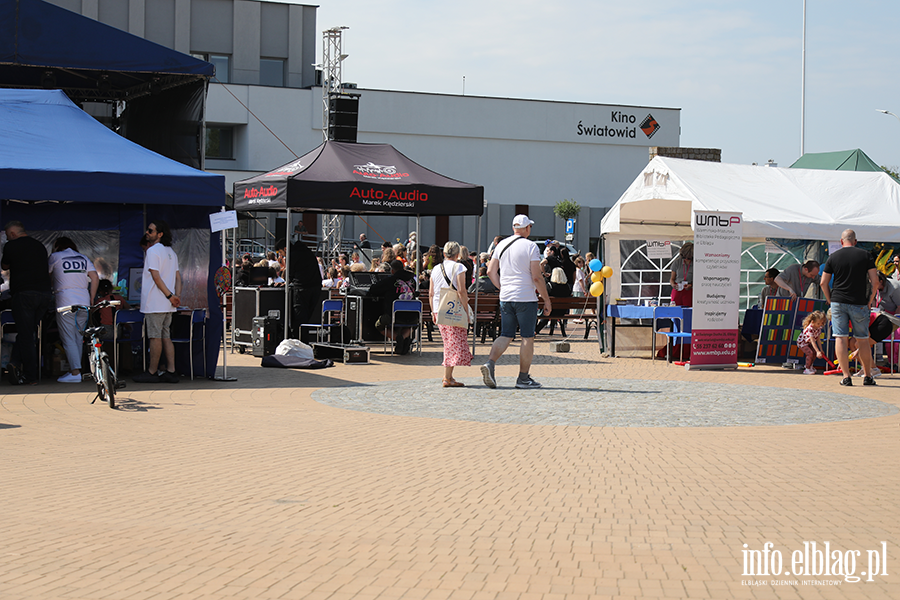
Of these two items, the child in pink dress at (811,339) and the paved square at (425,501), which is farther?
the child in pink dress at (811,339)

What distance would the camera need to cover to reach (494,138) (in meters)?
51.8

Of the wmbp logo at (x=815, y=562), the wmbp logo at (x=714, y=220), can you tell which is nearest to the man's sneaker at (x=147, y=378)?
the wmbp logo at (x=714, y=220)

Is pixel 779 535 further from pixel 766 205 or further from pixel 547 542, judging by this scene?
pixel 766 205

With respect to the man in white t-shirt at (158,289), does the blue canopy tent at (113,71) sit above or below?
above

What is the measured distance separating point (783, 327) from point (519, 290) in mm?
6202

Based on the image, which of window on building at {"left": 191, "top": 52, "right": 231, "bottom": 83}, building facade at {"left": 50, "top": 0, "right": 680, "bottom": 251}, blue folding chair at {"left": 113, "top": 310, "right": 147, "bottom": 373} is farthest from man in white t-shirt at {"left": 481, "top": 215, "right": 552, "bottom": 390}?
window on building at {"left": 191, "top": 52, "right": 231, "bottom": 83}

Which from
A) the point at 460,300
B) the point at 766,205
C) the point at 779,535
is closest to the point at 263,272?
the point at 460,300

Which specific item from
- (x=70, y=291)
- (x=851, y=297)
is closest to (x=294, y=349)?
(x=70, y=291)

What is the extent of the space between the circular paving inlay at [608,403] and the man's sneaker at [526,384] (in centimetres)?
12

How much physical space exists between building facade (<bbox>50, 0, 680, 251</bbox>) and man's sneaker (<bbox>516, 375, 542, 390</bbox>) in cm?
3550

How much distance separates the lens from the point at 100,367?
9.31 m

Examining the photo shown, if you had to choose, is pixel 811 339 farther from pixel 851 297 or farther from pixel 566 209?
pixel 566 209

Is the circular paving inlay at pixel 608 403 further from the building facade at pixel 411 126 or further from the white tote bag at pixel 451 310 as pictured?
the building facade at pixel 411 126

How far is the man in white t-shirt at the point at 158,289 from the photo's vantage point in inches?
434
